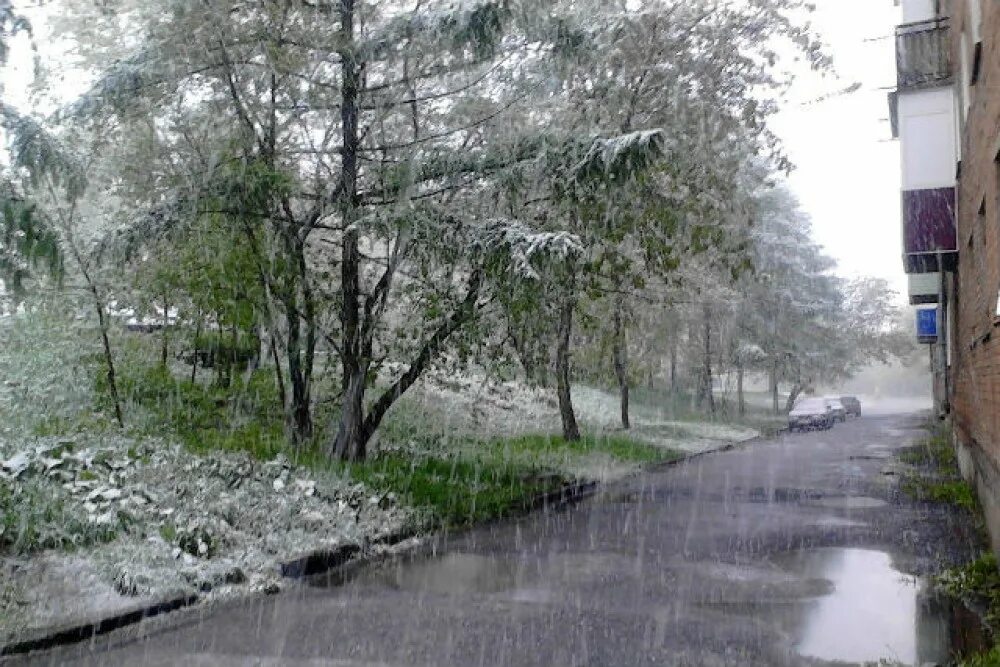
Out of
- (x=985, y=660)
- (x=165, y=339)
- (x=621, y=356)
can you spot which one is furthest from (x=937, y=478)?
(x=165, y=339)

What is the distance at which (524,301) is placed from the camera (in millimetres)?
11250

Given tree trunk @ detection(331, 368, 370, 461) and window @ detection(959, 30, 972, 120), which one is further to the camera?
tree trunk @ detection(331, 368, 370, 461)

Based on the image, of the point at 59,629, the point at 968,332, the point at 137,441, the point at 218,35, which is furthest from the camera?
the point at 968,332

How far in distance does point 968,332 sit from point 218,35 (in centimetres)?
1094

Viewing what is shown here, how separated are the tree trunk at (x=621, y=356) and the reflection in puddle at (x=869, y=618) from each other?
1188 cm

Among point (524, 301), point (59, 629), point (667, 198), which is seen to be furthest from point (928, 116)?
point (59, 629)

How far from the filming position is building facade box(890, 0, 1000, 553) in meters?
8.62

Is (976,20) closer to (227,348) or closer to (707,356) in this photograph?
(227,348)

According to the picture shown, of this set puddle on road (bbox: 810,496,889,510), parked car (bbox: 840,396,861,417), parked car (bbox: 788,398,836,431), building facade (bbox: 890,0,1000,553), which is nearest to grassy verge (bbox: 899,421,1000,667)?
building facade (bbox: 890,0,1000,553)

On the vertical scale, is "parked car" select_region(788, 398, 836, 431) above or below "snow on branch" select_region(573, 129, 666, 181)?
below

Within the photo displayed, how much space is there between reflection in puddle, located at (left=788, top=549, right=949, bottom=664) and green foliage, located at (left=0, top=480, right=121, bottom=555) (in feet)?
19.0

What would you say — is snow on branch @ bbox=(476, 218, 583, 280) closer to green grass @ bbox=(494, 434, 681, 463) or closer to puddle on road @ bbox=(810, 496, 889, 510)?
puddle on road @ bbox=(810, 496, 889, 510)

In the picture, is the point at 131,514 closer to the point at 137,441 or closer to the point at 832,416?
the point at 137,441

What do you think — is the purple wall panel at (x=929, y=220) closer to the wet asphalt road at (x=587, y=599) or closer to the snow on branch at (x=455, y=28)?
the wet asphalt road at (x=587, y=599)
